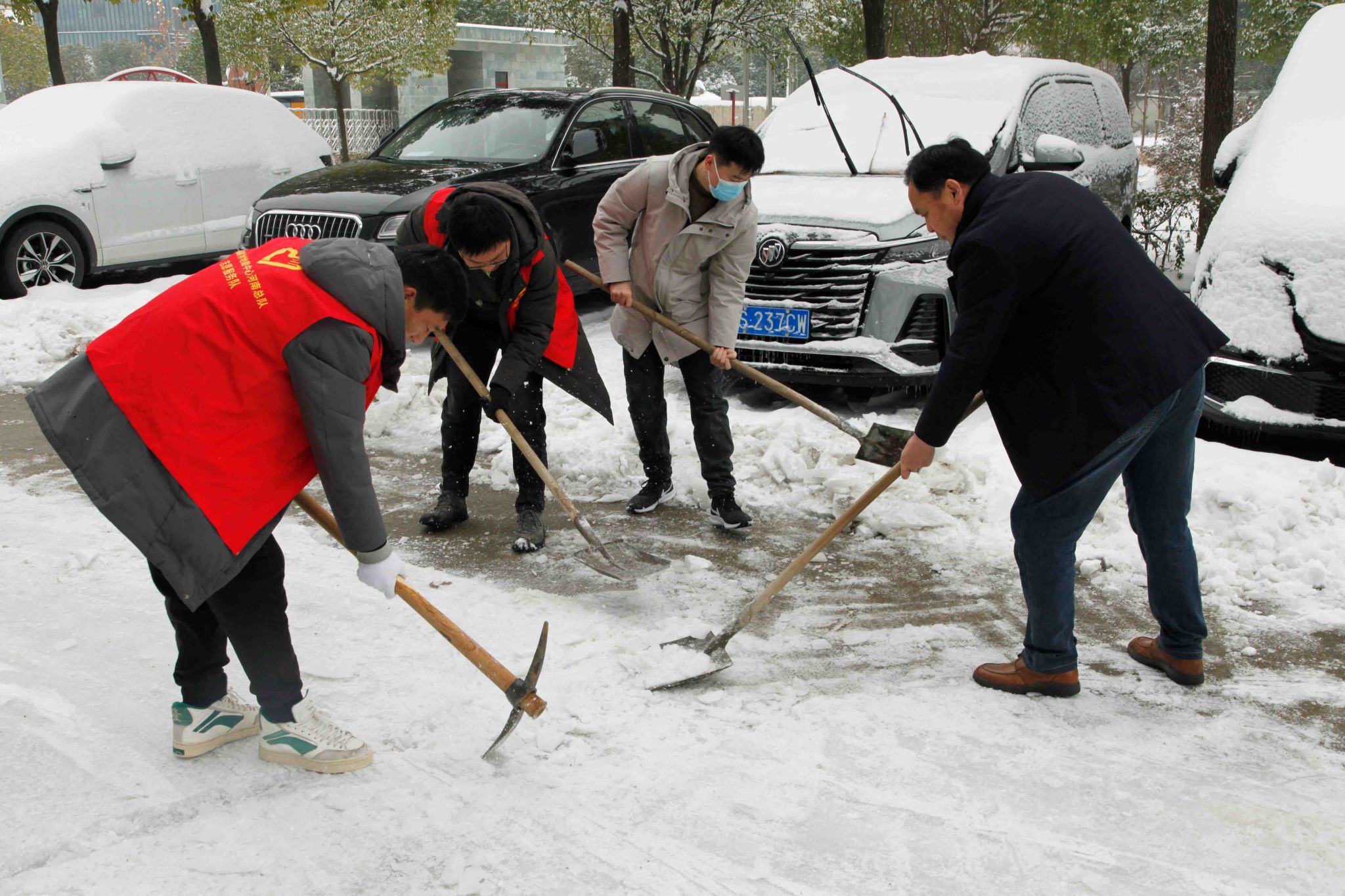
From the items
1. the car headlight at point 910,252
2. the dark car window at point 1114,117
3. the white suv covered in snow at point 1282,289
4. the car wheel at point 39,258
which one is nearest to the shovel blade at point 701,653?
the white suv covered in snow at point 1282,289

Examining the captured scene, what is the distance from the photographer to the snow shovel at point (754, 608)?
3.38 meters

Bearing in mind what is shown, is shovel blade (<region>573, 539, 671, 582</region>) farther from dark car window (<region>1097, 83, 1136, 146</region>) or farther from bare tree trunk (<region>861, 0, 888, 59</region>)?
bare tree trunk (<region>861, 0, 888, 59</region>)

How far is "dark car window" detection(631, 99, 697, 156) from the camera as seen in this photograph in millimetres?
8695

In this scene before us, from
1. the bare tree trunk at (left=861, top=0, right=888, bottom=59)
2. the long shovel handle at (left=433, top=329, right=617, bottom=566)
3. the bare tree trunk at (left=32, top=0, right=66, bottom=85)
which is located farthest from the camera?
the bare tree trunk at (left=32, top=0, right=66, bottom=85)

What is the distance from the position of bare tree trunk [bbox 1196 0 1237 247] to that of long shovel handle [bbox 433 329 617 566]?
21.2 feet

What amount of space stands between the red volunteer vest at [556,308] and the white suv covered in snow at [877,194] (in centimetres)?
170

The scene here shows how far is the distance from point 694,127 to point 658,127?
45cm

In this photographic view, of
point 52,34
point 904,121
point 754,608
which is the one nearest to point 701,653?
point 754,608

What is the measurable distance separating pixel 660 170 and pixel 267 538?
8.28ft

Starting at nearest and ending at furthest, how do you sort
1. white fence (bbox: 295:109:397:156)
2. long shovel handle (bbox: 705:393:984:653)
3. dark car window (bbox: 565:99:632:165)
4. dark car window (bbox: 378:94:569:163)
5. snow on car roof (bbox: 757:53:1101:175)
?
long shovel handle (bbox: 705:393:984:653) < snow on car roof (bbox: 757:53:1101:175) < dark car window (bbox: 378:94:569:163) < dark car window (bbox: 565:99:632:165) < white fence (bbox: 295:109:397:156)

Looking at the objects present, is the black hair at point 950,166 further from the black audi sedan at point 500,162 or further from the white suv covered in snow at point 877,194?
the black audi sedan at point 500,162

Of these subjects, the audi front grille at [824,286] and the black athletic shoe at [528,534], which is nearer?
the black athletic shoe at [528,534]

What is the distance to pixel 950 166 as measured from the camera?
2980mm

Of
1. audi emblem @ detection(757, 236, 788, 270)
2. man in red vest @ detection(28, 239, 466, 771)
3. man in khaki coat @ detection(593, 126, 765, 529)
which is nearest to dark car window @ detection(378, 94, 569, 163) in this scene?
Answer: audi emblem @ detection(757, 236, 788, 270)
